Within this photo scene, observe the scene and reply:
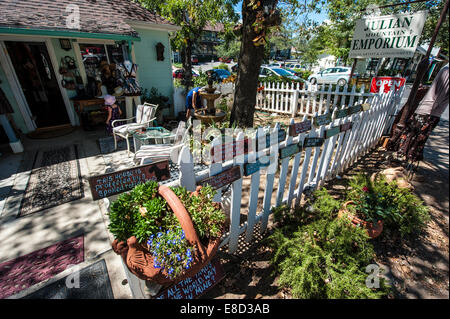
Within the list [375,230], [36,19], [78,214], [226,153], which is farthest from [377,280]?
[36,19]

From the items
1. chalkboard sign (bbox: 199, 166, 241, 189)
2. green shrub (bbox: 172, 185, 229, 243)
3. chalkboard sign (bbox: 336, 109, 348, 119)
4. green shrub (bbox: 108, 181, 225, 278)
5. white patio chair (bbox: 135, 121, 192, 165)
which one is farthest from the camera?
white patio chair (bbox: 135, 121, 192, 165)

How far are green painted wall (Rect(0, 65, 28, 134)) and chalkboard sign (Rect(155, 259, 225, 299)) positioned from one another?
6590 millimetres

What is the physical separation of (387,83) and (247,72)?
13.1 feet

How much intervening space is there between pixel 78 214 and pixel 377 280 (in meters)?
3.64

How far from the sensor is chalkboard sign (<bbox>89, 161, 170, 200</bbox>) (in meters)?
1.50

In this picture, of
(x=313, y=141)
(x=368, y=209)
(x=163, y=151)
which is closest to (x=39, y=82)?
(x=163, y=151)

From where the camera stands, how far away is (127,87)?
6.01 meters

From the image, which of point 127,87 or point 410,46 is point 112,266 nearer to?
point 127,87

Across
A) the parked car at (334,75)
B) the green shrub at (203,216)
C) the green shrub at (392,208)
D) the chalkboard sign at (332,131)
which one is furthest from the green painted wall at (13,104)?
the parked car at (334,75)

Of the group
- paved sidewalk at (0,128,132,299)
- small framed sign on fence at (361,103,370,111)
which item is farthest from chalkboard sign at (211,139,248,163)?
small framed sign on fence at (361,103,370,111)

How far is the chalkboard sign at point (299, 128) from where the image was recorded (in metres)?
2.50

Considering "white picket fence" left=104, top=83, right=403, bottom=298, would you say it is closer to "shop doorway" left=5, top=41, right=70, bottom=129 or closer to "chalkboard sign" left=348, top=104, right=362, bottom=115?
"chalkboard sign" left=348, top=104, right=362, bottom=115

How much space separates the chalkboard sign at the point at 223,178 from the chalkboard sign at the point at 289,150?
2.22 feet

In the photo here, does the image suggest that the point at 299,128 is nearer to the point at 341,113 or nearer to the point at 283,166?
the point at 283,166
